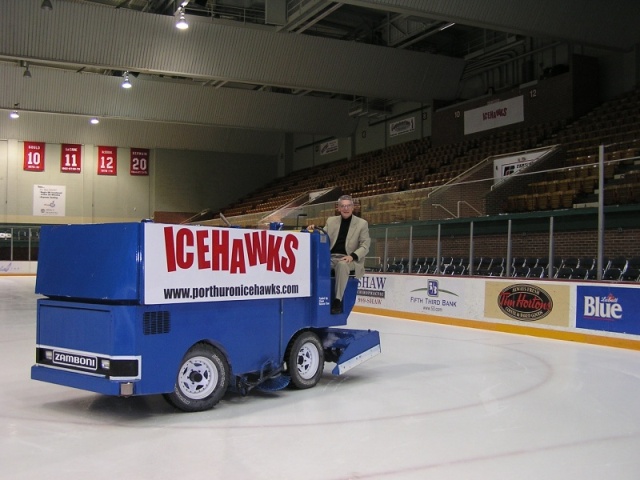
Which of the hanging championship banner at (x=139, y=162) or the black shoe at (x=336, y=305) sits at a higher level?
the hanging championship banner at (x=139, y=162)

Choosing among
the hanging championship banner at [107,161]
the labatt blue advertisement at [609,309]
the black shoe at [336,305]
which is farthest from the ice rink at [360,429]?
the hanging championship banner at [107,161]

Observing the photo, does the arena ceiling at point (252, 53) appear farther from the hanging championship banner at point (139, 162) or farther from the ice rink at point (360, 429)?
the ice rink at point (360, 429)

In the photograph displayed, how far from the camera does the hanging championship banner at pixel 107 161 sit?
3516cm

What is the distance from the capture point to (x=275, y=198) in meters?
33.1

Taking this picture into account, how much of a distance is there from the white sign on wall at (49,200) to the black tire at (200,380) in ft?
104

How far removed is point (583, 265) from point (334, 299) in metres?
6.38

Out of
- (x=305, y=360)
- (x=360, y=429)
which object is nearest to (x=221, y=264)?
(x=305, y=360)

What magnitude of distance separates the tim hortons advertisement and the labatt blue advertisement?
286 millimetres

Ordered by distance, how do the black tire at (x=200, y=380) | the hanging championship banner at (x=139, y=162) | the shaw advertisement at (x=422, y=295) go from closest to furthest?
the black tire at (x=200, y=380), the shaw advertisement at (x=422, y=295), the hanging championship banner at (x=139, y=162)

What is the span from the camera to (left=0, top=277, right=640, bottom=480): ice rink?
3.74 meters

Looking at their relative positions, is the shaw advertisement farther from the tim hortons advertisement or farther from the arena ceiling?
the arena ceiling

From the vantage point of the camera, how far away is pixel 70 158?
113 ft

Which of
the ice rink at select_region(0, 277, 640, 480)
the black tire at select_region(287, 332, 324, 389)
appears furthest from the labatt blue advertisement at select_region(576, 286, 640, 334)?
the black tire at select_region(287, 332, 324, 389)

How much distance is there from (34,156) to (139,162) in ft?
17.8
